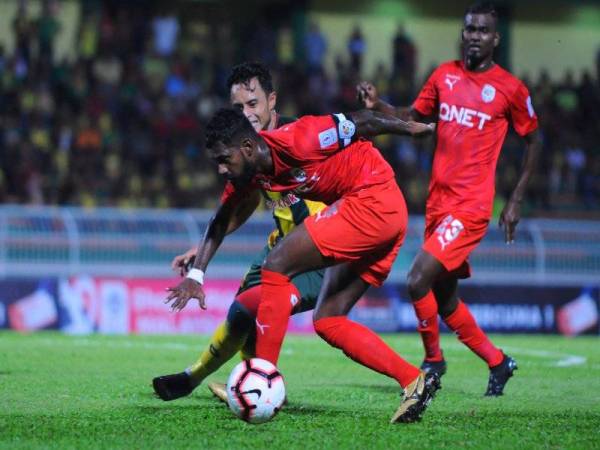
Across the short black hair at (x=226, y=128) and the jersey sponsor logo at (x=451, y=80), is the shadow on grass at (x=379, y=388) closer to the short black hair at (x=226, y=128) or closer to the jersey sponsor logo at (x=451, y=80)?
the jersey sponsor logo at (x=451, y=80)

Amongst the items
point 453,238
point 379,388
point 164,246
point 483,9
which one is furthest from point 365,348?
point 164,246

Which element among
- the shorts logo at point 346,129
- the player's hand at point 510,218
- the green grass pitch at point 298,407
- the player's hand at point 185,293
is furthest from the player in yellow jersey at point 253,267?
the player's hand at point 510,218

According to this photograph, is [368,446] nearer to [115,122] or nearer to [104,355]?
[104,355]

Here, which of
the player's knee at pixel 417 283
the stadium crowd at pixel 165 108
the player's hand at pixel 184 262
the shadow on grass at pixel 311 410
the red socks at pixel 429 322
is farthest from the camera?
the stadium crowd at pixel 165 108

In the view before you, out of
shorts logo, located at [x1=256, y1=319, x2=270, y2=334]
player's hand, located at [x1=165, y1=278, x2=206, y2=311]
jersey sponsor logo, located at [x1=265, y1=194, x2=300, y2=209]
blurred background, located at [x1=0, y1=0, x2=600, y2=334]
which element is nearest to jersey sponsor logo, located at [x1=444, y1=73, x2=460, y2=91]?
jersey sponsor logo, located at [x1=265, y1=194, x2=300, y2=209]

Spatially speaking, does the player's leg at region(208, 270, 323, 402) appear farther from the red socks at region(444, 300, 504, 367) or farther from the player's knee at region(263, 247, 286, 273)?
the red socks at region(444, 300, 504, 367)

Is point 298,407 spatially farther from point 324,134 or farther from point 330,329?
point 324,134

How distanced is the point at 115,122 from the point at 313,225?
45.2ft

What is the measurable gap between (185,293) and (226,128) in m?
1.00

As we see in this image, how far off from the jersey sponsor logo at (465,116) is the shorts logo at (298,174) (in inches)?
95.4

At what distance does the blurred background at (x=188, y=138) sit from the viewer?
15.7 meters

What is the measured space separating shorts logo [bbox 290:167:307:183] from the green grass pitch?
134cm

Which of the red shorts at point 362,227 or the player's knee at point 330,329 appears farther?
the player's knee at point 330,329

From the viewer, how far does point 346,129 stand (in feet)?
21.9
